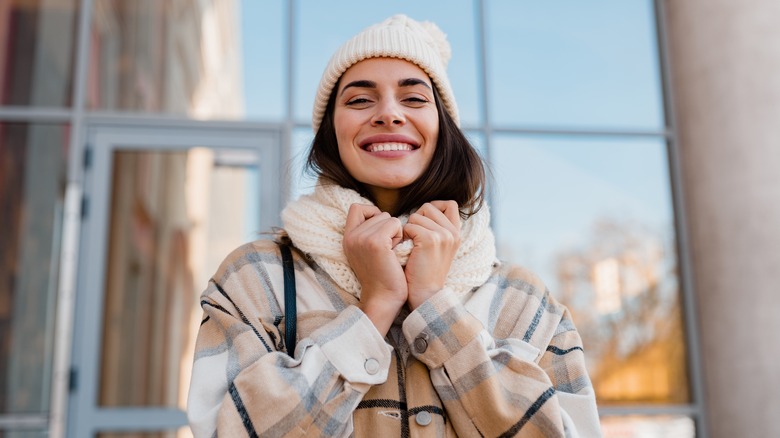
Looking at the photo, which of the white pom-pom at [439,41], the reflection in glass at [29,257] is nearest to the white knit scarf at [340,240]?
the white pom-pom at [439,41]

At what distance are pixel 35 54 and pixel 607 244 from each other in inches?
156

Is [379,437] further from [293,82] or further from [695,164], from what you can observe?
[695,164]

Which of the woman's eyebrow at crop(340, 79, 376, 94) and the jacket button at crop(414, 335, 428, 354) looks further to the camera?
the woman's eyebrow at crop(340, 79, 376, 94)

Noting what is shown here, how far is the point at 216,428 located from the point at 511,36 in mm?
4858

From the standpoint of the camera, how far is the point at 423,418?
1.52 m

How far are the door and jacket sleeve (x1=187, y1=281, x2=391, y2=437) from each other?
3338mm

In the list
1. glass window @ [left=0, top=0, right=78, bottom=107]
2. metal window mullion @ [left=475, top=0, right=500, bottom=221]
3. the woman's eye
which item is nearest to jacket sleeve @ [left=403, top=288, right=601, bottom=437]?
the woman's eye

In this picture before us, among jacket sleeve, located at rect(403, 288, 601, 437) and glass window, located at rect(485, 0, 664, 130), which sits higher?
glass window, located at rect(485, 0, 664, 130)

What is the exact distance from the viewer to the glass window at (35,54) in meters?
5.20

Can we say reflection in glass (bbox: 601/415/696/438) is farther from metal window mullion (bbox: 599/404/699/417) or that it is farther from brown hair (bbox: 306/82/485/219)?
brown hair (bbox: 306/82/485/219)

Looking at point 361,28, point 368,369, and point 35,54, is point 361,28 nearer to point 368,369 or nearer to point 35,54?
point 35,54

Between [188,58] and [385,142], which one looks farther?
[188,58]

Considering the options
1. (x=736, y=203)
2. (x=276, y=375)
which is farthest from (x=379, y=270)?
(x=736, y=203)

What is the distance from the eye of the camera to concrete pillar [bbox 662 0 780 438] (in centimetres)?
497
